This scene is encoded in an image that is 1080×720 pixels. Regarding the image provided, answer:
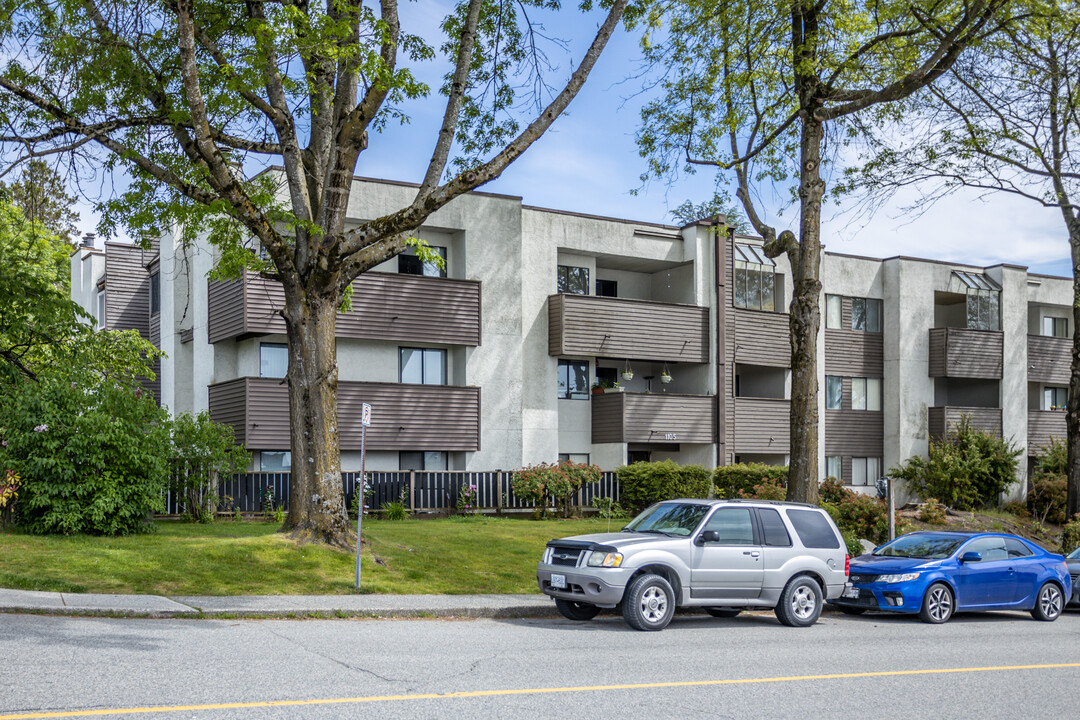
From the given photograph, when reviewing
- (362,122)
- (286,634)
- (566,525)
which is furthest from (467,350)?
(286,634)

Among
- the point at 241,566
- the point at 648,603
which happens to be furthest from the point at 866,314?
the point at 241,566

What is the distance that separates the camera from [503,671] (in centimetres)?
938

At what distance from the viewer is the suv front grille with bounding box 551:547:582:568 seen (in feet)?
43.6

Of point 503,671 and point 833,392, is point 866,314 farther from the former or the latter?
point 503,671

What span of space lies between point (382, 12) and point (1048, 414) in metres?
37.8

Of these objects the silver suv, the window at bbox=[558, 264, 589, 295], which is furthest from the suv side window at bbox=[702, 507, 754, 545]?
the window at bbox=[558, 264, 589, 295]

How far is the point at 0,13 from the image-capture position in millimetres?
15070

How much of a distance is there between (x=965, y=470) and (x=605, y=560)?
28299 mm

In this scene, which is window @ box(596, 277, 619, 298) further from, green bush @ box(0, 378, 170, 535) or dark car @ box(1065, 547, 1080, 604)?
green bush @ box(0, 378, 170, 535)

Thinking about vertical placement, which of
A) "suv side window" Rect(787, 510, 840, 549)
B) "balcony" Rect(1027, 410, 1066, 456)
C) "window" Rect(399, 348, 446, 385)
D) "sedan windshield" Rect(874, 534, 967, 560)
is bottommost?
"sedan windshield" Rect(874, 534, 967, 560)

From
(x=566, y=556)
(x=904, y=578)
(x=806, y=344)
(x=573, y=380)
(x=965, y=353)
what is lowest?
(x=904, y=578)

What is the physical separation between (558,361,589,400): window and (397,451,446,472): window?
481cm

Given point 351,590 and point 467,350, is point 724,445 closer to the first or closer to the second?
point 467,350

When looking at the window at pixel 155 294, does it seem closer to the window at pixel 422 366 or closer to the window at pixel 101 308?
→ the window at pixel 101 308
